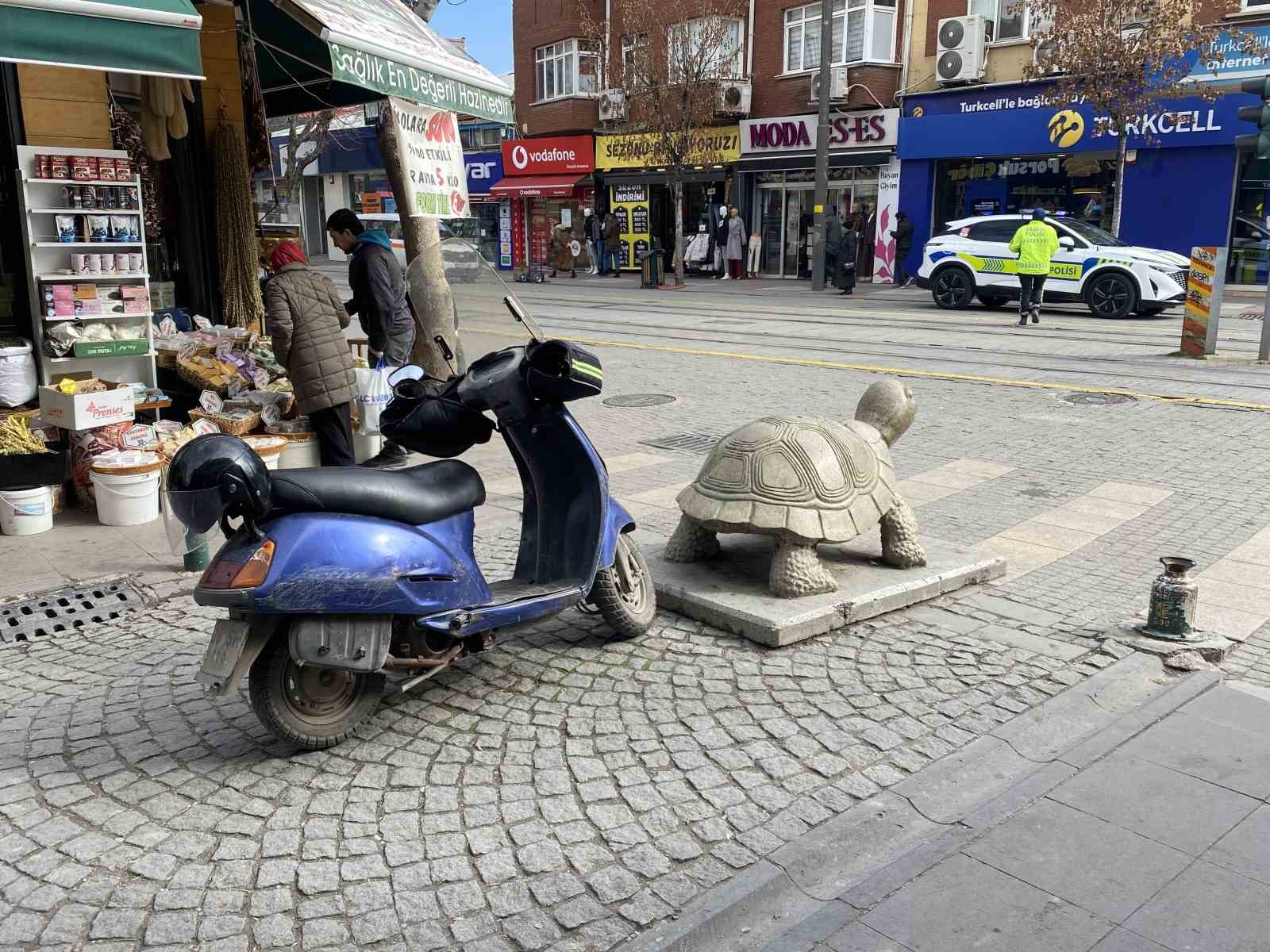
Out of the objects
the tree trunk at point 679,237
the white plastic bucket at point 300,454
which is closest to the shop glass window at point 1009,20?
the tree trunk at point 679,237

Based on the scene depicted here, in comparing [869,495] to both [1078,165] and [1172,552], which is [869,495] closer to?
[1172,552]

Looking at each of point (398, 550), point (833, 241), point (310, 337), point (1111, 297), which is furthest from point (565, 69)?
Result: point (398, 550)

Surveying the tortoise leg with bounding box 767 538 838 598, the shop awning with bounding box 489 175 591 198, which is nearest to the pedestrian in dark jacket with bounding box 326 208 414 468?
the tortoise leg with bounding box 767 538 838 598

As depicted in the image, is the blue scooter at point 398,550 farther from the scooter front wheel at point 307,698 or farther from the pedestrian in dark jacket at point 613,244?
the pedestrian in dark jacket at point 613,244

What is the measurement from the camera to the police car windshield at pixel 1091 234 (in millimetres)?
19130

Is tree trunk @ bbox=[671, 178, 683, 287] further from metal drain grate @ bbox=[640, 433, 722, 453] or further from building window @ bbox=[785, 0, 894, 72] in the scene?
metal drain grate @ bbox=[640, 433, 722, 453]

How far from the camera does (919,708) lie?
4.25 metres

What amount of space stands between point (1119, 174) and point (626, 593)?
837 inches

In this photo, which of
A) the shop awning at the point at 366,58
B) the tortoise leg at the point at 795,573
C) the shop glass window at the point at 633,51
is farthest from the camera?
the shop glass window at the point at 633,51

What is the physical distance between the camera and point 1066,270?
19.3 m

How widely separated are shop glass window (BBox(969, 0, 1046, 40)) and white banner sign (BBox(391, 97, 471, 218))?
21029 mm

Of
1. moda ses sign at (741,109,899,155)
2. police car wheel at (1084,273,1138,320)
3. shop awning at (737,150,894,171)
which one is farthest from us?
shop awning at (737,150,894,171)

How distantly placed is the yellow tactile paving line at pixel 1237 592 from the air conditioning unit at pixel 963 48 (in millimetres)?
22889

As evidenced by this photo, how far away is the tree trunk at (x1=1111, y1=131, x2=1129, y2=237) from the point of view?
22219 mm
